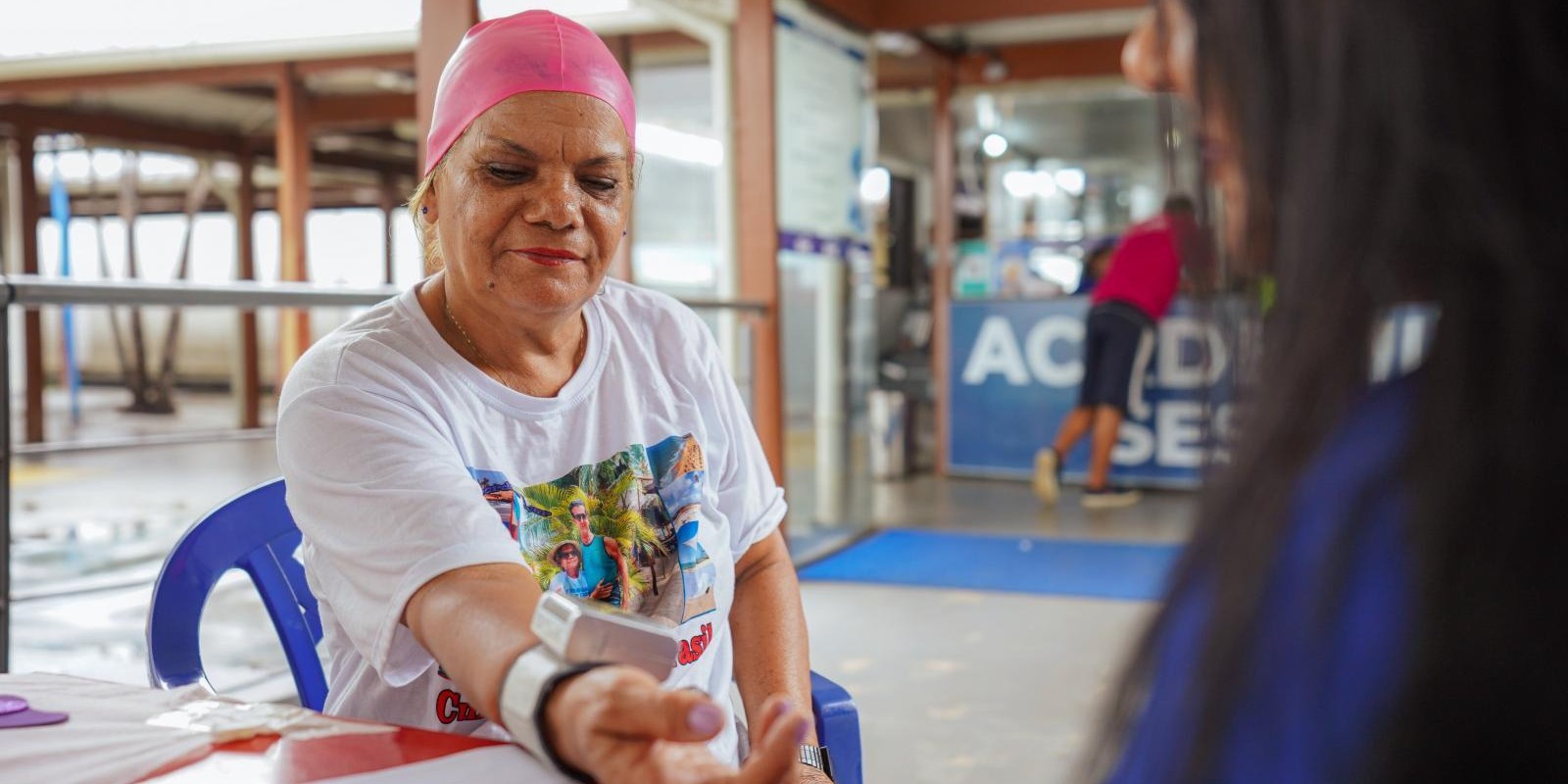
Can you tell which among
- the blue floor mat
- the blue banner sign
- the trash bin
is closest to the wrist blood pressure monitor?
the blue floor mat

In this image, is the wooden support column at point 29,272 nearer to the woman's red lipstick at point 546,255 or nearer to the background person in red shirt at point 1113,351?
the background person in red shirt at point 1113,351

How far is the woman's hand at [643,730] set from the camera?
726mm

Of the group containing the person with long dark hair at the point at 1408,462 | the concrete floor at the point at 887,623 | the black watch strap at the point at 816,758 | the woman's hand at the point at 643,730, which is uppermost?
the person with long dark hair at the point at 1408,462

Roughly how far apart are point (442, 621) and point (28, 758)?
0.28 m

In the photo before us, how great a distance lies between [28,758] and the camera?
84cm

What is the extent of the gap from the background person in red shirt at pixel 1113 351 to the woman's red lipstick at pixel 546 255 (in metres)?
5.51

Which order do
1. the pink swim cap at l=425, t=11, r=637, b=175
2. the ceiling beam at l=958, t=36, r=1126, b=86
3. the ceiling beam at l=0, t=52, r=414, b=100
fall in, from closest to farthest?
the pink swim cap at l=425, t=11, r=637, b=175, the ceiling beam at l=958, t=36, r=1126, b=86, the ceiling beam at l=0, t=52, r=414, b=100

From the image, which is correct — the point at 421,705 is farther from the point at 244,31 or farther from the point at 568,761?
the point at 244,31

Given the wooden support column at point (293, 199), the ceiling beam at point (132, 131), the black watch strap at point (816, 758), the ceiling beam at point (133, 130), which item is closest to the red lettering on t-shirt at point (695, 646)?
the black watch strap at point (816, 758)

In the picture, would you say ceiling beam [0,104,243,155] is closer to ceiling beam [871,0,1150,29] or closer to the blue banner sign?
ceiling beam [871,0,1150,29]

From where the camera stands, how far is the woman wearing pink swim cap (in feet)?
3.43

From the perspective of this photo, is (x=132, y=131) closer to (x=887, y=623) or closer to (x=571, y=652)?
(x=887, y=623)

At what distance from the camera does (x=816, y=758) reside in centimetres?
131

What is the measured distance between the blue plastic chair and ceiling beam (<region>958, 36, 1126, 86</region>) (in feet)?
26.9
